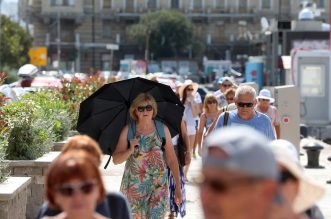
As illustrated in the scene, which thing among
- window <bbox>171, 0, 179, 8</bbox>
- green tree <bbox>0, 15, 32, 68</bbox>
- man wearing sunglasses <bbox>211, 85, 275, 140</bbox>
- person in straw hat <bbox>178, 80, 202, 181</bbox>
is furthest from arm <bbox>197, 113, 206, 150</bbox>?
window <bbox>171, 0, 179, 8</bbox>

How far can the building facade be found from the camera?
387 ft

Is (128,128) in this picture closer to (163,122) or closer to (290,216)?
(163,122)

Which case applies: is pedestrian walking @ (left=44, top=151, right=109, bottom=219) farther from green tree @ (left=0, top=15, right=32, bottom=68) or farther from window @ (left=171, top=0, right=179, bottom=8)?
window @ (left=171, top=0, right=179, bottom=8)

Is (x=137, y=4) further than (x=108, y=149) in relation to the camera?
Yes

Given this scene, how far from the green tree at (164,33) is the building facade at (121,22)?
5.85 metres

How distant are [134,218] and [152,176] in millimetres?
404

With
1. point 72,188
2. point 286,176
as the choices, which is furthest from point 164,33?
point 286,176

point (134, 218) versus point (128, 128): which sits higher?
point (128, 128)

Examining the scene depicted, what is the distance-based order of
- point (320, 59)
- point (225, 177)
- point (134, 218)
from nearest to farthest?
point (225, 177)
point (134, 218)
point (320, 59)

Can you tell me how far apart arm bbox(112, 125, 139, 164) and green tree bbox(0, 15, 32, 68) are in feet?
199

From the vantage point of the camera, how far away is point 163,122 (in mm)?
9180

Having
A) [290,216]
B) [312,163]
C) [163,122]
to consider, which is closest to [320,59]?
[312,163]

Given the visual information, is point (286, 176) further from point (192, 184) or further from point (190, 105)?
point (190, 105)

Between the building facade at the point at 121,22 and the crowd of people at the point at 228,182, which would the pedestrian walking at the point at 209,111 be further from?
the building facade at the point at 121,22
